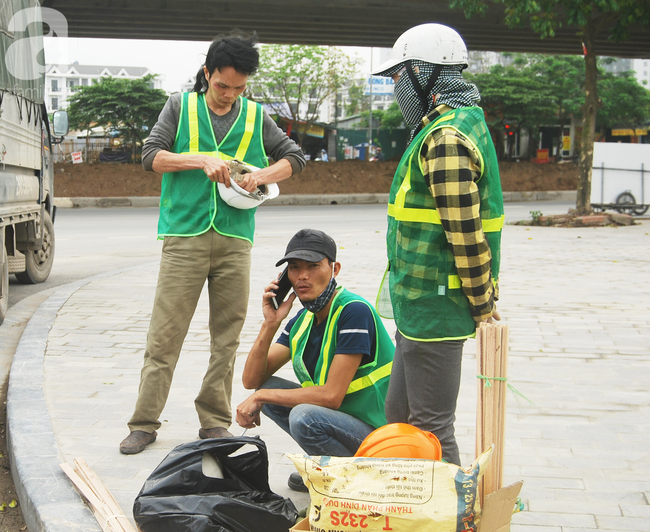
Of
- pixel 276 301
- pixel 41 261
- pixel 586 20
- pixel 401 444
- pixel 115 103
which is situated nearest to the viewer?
pixel 401 444

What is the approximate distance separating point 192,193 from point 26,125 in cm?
526

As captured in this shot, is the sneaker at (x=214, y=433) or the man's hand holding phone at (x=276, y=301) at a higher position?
the man's hand holding phone at (x=276, y=301)

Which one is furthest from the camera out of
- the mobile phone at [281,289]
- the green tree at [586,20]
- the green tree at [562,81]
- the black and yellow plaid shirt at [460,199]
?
the green tree at [562,81]

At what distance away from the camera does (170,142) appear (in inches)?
145

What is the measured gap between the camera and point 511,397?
15.8ft

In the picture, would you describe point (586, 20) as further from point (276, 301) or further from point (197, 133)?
point (276, 301)

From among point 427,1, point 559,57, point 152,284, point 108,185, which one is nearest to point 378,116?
point 559,57

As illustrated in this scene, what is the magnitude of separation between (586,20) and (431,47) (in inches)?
625

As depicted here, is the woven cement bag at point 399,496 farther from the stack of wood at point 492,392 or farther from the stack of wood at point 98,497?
the stack of wood at point 98,497

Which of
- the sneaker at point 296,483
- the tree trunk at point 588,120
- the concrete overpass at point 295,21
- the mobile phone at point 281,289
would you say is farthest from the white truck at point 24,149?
the tree trunk at point 588,120

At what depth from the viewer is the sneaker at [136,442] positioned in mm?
3672

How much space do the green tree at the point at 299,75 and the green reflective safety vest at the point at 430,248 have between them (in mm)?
32515

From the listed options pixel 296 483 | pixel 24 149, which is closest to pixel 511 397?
pixel 296 483

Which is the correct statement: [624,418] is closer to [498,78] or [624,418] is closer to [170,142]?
[170,142]
